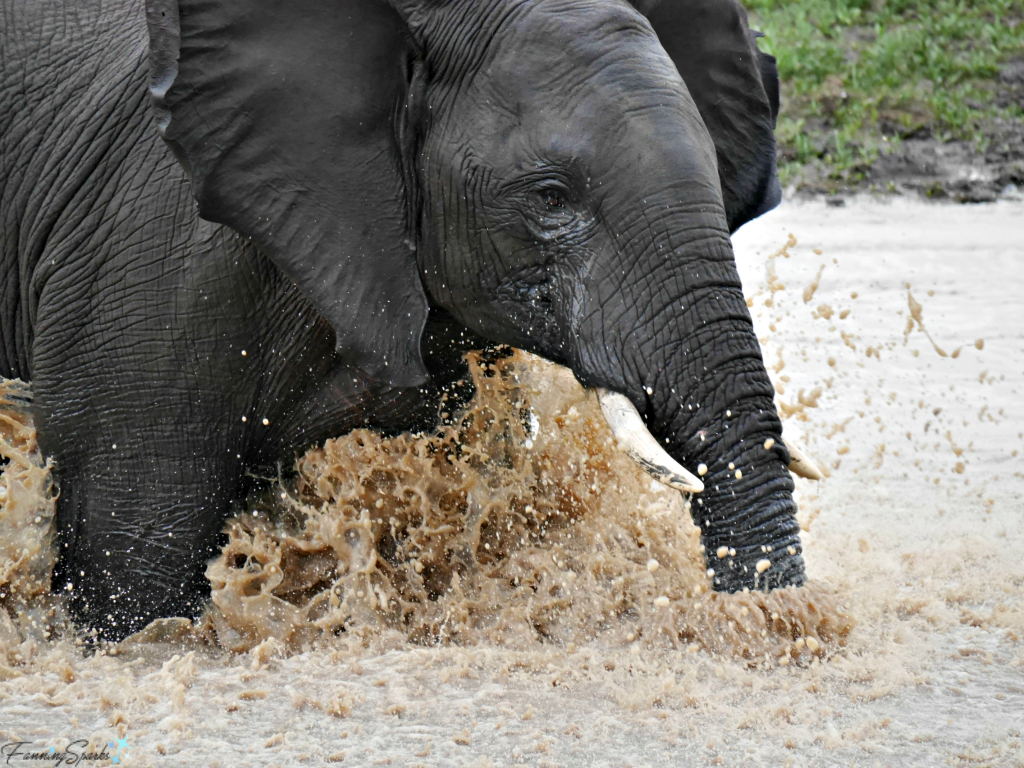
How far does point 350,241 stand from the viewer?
3.72 metres

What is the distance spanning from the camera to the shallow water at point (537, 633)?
356 cm

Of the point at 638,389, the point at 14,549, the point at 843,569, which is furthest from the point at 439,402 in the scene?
the point at 843,569

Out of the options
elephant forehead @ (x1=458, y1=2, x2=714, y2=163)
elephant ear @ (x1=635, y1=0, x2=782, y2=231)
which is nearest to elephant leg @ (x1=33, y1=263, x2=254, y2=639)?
elephant forehead @ (x1=458, y1=2, x2=714, y2=163)

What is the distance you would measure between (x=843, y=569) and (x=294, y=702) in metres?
2.25

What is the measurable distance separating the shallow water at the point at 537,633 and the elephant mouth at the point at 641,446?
63cm

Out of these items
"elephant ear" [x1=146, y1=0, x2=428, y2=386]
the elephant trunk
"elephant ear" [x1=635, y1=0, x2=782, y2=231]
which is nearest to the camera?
the elephant trunk

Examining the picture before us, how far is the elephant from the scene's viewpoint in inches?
137

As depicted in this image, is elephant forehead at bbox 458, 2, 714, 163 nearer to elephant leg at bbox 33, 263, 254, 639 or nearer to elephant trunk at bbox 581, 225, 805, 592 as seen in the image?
elephant trunk at bbox 581, 225, 805, 592

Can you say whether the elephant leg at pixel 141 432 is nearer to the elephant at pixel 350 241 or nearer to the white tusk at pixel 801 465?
the elephant at pixel 350 241

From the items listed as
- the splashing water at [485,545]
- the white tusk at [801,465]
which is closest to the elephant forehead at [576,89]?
the white tusk at [801,465]

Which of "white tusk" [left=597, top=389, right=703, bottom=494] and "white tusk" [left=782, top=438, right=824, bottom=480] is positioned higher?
"white tusk" [left=597, top=389, right=703, bottom=494]

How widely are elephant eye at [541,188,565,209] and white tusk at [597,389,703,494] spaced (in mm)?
495

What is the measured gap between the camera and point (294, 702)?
3.77 m

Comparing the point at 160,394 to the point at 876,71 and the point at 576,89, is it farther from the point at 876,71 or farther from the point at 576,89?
the point at 876,71
